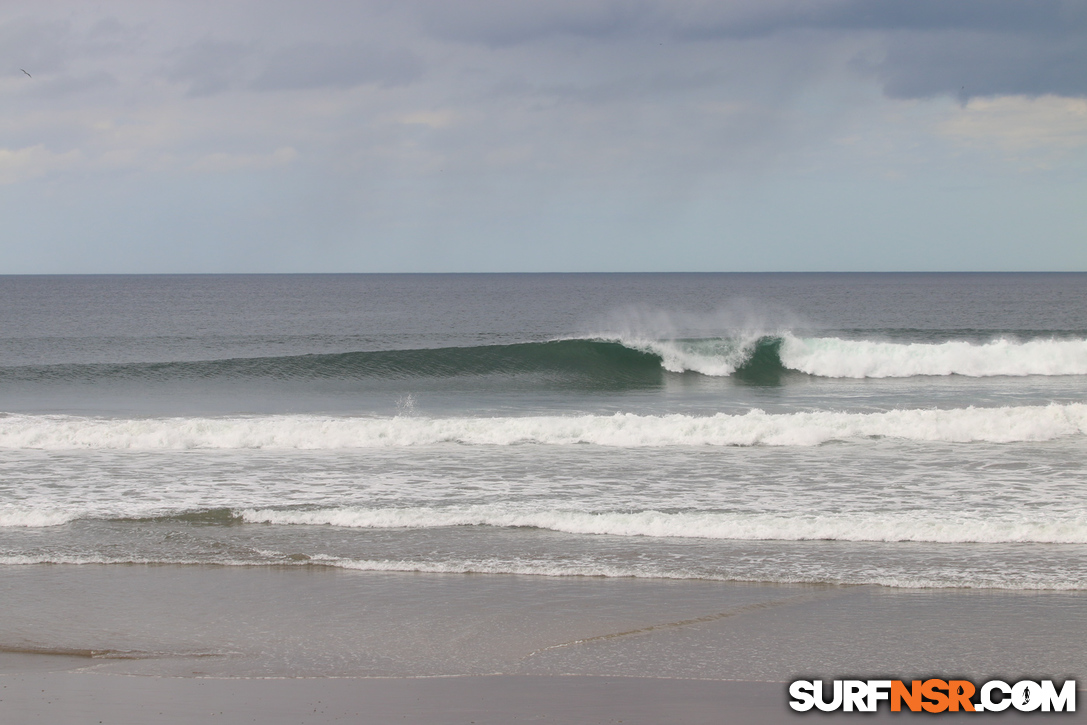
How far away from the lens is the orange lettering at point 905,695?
470 cm

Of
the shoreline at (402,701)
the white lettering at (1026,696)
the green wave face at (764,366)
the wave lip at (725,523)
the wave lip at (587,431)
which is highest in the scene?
the green wave face at (764,366)

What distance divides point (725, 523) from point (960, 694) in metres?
3.53

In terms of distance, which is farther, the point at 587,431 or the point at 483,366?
the point at 483,366

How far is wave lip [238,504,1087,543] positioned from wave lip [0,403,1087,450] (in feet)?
13.7

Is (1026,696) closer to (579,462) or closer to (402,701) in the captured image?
(402,701)

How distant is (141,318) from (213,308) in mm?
12777

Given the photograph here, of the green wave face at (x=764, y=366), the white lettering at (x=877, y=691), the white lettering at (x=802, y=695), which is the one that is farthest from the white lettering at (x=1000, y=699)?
the green wave face at (x=764, y=366)

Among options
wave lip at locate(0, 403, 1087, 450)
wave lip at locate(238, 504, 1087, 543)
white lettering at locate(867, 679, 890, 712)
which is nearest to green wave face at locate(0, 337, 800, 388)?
wave lip at locate(0, 403, 1087, 450)

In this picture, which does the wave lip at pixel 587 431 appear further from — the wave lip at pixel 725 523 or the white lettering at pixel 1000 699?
the white lettering at pixel 1000 699

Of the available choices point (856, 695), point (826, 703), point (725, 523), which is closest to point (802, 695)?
point (826, 703)

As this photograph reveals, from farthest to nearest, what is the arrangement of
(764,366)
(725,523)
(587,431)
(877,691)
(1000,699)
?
(764,366) < (587,431) < (725,523) < (877,691) < (1000,699)

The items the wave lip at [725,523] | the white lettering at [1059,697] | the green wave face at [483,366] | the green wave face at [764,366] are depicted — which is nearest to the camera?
the white lettering at [1059,697]

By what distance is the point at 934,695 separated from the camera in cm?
479

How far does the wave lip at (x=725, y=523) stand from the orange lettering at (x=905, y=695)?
3.01 m
